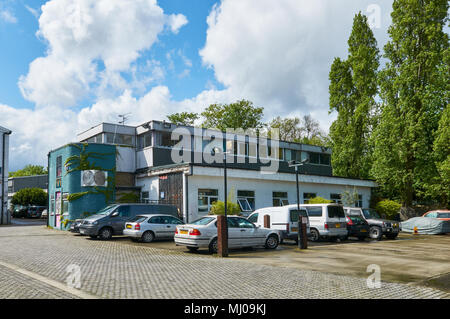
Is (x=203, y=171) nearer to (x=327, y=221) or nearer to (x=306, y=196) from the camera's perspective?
(x=327, y=221)

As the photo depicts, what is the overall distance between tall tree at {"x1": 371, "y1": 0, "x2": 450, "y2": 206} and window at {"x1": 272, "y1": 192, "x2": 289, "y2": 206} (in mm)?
10432

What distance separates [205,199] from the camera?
1041 inches

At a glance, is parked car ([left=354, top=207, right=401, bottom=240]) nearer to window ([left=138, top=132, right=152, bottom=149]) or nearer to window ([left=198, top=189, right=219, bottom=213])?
window ([left=198, top=189, right=219, bottom=213])

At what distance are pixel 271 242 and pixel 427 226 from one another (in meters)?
16.1

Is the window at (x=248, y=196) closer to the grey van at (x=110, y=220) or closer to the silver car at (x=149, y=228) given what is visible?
the grey van at (x=110, y=220)

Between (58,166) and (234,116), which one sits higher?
(234,116)

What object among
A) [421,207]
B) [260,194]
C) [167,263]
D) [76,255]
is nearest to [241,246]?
[167,263]

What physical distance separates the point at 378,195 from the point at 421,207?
4127 millimetres

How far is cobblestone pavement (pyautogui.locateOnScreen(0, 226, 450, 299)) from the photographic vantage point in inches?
313

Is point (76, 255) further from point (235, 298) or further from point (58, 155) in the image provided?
point (58, 155)

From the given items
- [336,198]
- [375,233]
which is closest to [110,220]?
[375,233]

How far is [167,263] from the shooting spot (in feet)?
39.9

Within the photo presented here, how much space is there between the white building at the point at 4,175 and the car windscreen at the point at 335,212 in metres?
32.2

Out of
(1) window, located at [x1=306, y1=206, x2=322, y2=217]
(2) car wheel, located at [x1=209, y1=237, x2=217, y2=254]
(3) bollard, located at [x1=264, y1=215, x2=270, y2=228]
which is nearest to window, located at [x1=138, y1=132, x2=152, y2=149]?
(3) bollard, located at [x1=264, y1=215, x2=270, y2=228]
